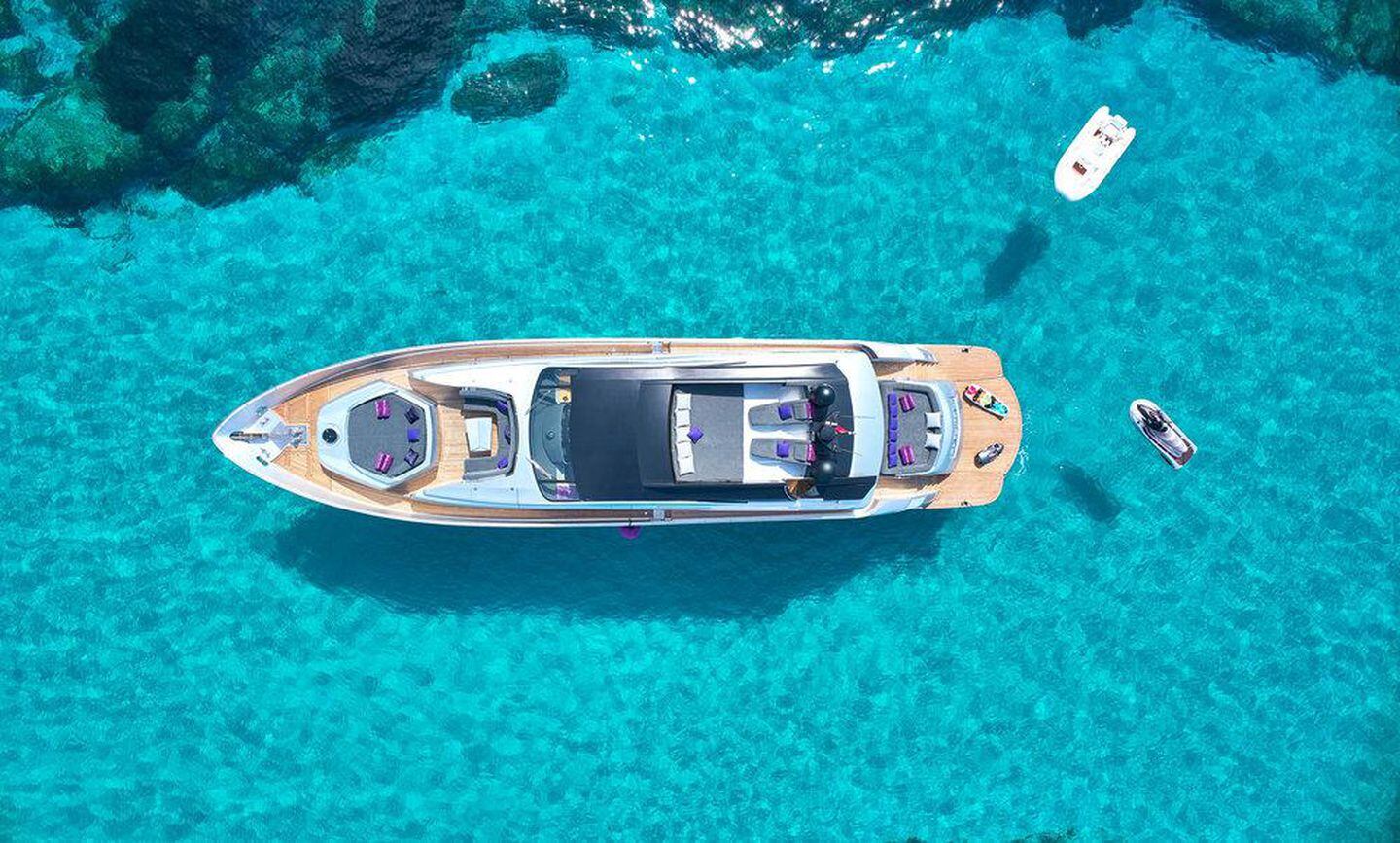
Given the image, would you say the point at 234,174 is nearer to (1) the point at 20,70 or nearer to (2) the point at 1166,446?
(1) the point at 20,70

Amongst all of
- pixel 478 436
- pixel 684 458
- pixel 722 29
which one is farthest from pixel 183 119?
pixel 684 458

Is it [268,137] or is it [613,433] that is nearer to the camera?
[613,433]

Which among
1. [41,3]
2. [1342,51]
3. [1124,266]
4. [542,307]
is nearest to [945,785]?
[1124,266]

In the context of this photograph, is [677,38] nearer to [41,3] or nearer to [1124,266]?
[1124,266]

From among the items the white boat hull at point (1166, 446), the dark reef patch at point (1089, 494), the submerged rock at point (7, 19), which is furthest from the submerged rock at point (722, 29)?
the submerged rock at point (7, 19)

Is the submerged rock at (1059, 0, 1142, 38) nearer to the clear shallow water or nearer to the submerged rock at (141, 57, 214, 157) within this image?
the clear shallow water

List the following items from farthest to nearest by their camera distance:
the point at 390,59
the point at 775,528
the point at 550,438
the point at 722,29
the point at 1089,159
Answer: the point at 722,29, the point at 390,59, the point at 775,528, the point at 1089,159, the point at 550,438

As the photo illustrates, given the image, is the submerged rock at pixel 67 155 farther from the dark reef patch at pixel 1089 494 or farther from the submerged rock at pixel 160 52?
the dark reef patch at pixel 1089 494
